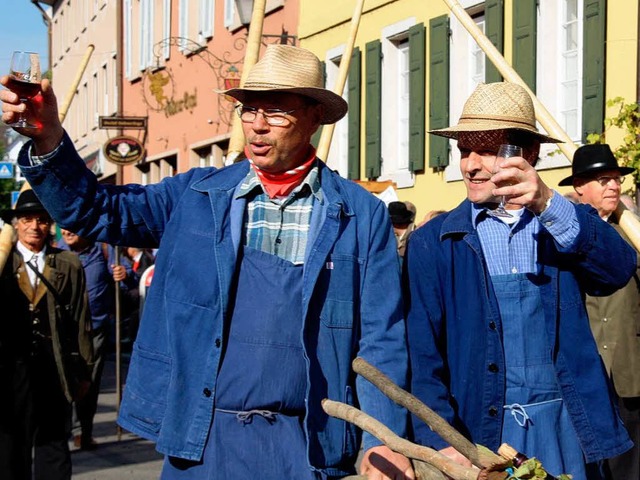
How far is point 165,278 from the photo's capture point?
457 cm

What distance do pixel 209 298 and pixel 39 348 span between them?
15.9 ft

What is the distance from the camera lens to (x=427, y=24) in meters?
19.0

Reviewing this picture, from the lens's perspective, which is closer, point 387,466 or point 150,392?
point 387,466

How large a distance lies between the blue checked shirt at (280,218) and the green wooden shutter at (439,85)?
13519mm

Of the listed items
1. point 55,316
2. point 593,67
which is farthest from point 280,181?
point 593,67

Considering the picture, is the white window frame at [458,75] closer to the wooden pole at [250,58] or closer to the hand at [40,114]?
the wooden pole at [250,58]

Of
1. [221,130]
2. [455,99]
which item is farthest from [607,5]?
[221,130]

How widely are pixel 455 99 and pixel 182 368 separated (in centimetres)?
1411

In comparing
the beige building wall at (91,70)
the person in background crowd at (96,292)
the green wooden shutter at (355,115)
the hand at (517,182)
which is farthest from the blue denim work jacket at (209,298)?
the beige building wall at (91,70)

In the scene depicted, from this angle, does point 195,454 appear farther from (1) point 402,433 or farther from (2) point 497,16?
(2) point 497,16

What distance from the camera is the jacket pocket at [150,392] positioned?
4.50 metres

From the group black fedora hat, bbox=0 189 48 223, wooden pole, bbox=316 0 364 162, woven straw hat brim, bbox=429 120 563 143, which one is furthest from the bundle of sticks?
black fedora hat, bbox=0 189 48 223

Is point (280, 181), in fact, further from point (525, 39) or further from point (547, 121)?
point (525, 39)

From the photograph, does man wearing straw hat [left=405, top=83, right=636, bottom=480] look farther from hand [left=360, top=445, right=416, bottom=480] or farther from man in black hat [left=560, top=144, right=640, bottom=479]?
man in black hat [left=560, top=144, right=640, bottom=479]
